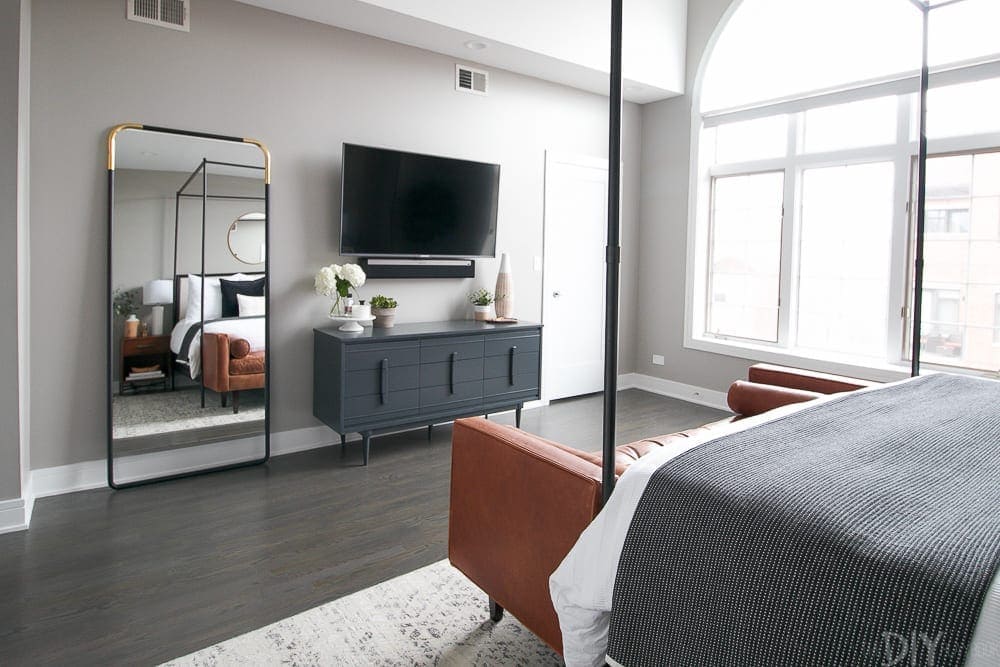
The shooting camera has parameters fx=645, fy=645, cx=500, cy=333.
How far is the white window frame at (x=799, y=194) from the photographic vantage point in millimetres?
4277

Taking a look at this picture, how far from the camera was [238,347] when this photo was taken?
12.2ft

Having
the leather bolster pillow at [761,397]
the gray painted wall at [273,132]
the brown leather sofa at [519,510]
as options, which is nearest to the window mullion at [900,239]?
the leather bolster pillow at [761,397]

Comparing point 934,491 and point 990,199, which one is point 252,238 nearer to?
point 934,491

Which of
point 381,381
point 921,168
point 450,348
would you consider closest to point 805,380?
point 921,168

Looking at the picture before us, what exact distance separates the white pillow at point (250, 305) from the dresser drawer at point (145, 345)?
431 millimetres

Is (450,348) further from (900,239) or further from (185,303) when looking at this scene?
(900,239)

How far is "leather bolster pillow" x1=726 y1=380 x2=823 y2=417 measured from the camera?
279cm

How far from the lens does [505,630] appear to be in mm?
2092

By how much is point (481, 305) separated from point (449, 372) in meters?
0.74

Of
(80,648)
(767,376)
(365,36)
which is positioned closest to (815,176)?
(767,376)

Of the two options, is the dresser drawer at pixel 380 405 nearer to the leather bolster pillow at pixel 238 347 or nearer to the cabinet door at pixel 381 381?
the cabinet door at pixel 381 381

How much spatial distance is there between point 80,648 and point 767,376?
2984 millimetres

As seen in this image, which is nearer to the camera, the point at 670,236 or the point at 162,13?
the point at 162,13

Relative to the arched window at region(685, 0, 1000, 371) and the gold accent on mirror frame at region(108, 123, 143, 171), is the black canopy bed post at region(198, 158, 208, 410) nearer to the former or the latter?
the gold accent on mirror frame at region(108, 123, 143, 171)
